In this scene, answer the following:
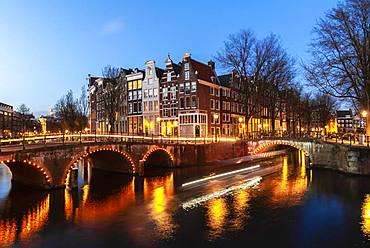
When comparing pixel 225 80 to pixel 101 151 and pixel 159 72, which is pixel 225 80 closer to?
pixel 159 72

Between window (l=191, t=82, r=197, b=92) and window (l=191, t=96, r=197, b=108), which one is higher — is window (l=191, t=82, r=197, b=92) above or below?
above

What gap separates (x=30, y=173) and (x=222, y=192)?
718 inches

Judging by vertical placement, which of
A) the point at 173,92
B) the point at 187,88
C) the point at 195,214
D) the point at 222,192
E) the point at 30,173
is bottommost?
the point at 195,214

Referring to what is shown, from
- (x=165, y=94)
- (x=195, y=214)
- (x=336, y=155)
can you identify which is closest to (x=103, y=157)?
(x=195, y=214)

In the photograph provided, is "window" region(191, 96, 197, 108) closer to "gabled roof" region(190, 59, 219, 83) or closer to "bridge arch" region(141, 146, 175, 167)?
"gabled roof" region(190, 59, 219, 83)

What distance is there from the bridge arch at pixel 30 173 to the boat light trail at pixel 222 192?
12.8 m

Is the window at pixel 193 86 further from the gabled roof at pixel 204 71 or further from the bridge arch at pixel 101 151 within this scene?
the bridge arch at pixel 101 151

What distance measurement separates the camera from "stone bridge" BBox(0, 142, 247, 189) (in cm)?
2633

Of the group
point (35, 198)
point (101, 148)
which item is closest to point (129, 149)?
point (101, 148)

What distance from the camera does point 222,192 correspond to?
27031mm

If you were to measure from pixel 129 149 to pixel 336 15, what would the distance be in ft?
92.7

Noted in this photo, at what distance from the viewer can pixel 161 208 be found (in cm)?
2241

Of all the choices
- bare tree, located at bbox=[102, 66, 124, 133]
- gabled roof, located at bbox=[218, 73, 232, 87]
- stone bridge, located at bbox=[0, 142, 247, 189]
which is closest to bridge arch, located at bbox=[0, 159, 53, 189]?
stone bridge, located at bbox=[0, 142, 247, 189]

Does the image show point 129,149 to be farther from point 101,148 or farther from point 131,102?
point 131,102
